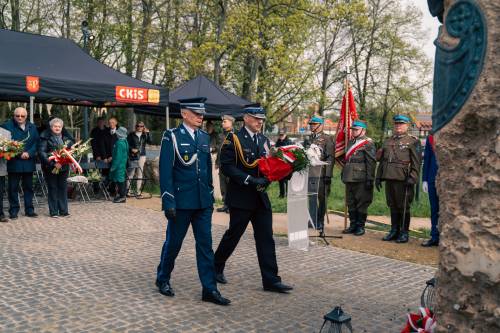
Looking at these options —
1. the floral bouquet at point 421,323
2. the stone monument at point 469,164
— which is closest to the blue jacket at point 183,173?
the floral bouquet at point 421,323

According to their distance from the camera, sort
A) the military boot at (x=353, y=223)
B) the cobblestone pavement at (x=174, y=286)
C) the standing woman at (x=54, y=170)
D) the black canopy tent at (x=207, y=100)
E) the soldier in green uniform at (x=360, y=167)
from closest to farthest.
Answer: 1. the cobblestone pavement at (x=174, y=286)
2. the soldier in green uniform at (x=360, y=167)
3. the military boot at (x=353, y=223)
4. the standing woman at (x=54, y=170)
5. the black canopy tent at (x=207, y=100)

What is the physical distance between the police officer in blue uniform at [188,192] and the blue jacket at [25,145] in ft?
18.5

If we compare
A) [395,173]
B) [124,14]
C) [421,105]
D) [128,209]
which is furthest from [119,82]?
[421,105]

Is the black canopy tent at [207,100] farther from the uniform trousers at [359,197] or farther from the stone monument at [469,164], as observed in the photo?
the stone monument at [469,164]

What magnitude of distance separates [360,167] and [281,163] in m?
3.52

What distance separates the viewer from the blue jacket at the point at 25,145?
384 inches

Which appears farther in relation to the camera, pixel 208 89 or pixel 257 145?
pixel 208 89

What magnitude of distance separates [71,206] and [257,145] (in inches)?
285

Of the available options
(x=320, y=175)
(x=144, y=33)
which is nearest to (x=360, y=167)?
(x=320, y=175)

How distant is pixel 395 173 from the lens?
8.34 metres

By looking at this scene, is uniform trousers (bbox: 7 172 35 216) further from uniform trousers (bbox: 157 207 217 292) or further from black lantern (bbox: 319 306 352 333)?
black lantern (bbox: 319 306 352 333)

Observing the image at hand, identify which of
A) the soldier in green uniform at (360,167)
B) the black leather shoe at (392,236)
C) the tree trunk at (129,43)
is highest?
the tree trunk at (129,43)

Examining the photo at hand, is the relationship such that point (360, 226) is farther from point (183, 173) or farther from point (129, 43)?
point (129, 43)

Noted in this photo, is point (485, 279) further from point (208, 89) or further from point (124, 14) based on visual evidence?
point (124, 14)
